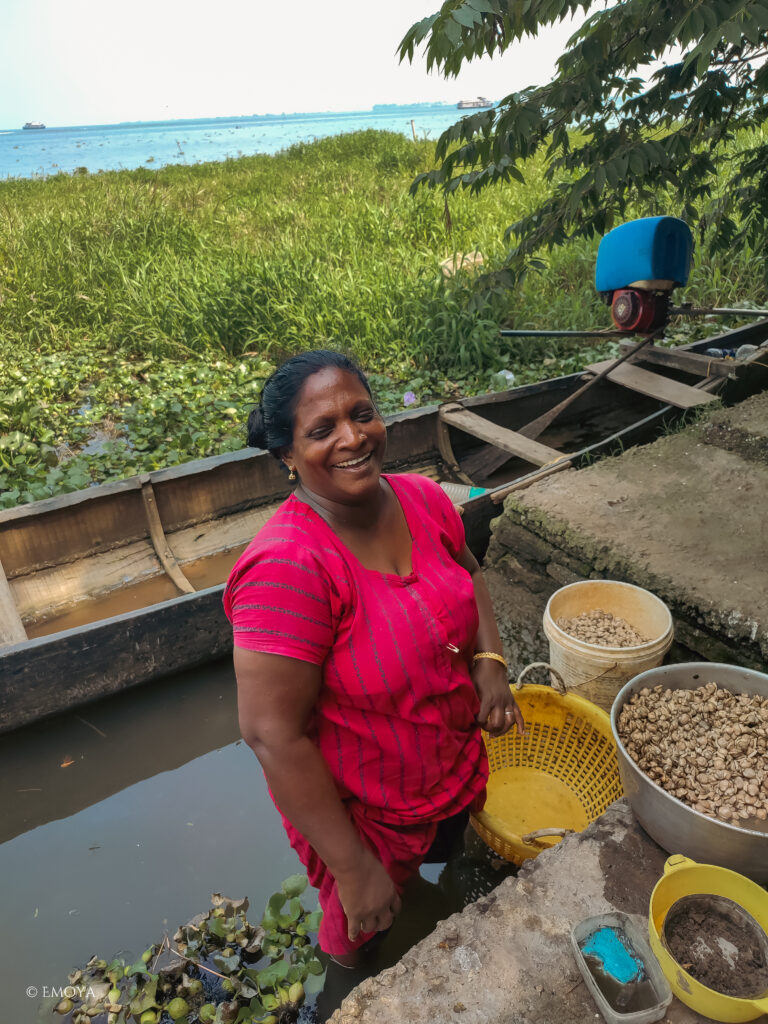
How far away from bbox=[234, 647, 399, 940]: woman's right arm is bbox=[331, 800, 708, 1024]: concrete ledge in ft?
0.48

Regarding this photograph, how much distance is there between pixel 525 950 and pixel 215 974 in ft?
3.69

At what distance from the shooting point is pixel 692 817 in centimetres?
140

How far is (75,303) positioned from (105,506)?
4516 mm

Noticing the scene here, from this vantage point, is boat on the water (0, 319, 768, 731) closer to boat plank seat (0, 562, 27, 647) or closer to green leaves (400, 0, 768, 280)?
boat plank seat (0, 562, 27, 647)

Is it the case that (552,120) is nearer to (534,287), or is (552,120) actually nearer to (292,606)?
(292,606)

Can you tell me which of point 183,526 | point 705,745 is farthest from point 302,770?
point 183,526

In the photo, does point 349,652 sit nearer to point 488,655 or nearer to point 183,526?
point 488,655

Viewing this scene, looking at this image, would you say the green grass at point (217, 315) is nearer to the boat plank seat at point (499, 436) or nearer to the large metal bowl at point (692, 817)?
the boat plank seat at point (499, 436)

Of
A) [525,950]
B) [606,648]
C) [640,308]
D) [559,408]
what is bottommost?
[525,950]

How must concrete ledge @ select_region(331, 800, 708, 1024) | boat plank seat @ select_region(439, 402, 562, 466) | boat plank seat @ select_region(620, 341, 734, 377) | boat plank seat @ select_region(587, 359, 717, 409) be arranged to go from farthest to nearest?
boat plank seat @ select_region(620, 341, 734, 377), boat plank seat @ select_region(587, 359, 717, 409), boat plank seat @ select_region(439, 402, 562, 466), concrete ledge @ select_region(331, 800, 708, 1024)

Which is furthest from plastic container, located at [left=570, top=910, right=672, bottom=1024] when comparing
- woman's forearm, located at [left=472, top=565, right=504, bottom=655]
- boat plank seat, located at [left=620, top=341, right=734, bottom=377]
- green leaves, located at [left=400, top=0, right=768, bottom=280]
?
boat plank seat, located at [left=620, top=341, right=734, bottom=377]

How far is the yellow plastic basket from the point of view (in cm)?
212

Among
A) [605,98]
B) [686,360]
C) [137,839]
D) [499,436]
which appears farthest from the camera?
[686,360]

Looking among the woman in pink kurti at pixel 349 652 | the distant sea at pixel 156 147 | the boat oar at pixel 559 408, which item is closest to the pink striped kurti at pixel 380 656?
the woman in pink kurti at pixel 349 652
